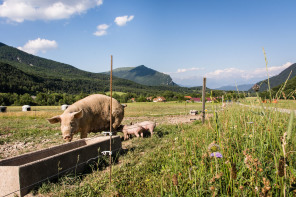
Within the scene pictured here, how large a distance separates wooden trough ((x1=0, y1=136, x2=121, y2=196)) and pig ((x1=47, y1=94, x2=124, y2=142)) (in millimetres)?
867

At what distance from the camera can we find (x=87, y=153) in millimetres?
5273

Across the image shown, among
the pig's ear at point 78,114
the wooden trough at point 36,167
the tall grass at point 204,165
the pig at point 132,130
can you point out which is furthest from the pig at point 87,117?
the tall grass at point 204,165

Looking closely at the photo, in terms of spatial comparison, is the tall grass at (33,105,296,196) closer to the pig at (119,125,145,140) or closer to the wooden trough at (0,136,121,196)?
the wooden trough at (0,136,121,196)

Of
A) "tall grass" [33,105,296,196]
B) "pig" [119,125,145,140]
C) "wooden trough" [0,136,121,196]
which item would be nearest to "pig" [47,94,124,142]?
"pig" [119,125,145,140]

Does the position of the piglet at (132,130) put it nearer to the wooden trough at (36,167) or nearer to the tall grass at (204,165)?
the wooden trough at (36,167)

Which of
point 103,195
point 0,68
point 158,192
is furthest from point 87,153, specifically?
point 0,68

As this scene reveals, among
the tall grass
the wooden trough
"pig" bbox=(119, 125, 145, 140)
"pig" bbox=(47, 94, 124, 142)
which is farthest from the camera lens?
"pig" bbox=(119, 125, 145, 140)

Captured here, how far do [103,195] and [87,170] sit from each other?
6.19 feet

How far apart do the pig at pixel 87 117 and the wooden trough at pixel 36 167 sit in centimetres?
87

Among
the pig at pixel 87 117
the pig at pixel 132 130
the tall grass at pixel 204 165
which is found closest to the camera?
→ the tall grass at pixel 204 165

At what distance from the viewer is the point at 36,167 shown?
13.1 ft

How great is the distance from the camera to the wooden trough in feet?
12.2

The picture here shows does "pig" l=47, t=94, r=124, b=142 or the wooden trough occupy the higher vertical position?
"pig" l=47, t=94, r=124, b=142

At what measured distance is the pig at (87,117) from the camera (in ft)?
21.1
